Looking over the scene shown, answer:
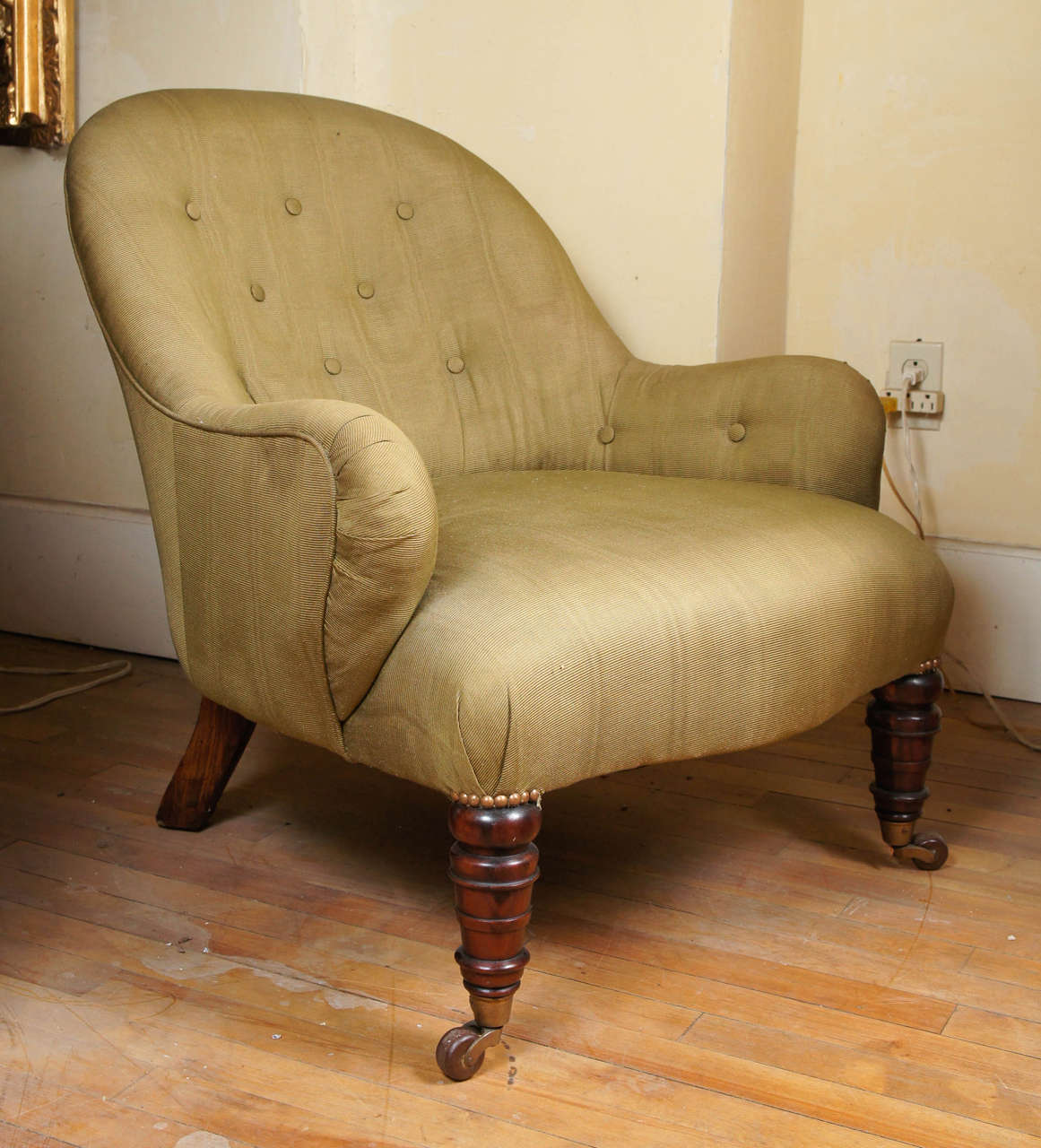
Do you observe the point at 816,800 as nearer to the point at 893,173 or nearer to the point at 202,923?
the point at 202,923

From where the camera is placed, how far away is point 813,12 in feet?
6.48

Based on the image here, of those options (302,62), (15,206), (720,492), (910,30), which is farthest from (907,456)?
(15,206)

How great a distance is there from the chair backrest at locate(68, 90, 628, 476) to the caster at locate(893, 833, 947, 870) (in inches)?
22.0

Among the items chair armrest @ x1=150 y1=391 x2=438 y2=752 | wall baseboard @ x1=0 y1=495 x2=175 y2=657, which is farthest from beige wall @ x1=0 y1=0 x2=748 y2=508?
chair armrest @ x1=150 y1=391 x2=438 y2=752

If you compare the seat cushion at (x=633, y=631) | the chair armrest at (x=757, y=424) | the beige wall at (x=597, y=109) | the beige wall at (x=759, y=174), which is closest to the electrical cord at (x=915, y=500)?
the beige wall at (x=759, y=174)

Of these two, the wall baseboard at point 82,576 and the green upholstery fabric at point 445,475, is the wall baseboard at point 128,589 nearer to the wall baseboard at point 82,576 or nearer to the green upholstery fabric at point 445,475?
the wall baseboard at point 82,576

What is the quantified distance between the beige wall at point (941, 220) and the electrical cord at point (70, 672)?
123cm

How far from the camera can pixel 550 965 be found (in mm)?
1185

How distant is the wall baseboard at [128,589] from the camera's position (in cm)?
194

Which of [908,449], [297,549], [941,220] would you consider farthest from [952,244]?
[297,549]

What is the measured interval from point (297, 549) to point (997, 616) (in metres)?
1.29

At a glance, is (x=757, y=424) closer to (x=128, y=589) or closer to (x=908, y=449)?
(x=908, y=449)

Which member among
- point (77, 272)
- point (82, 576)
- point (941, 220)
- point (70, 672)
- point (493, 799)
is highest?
point (941, 220)

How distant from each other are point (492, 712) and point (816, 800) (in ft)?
2.52
